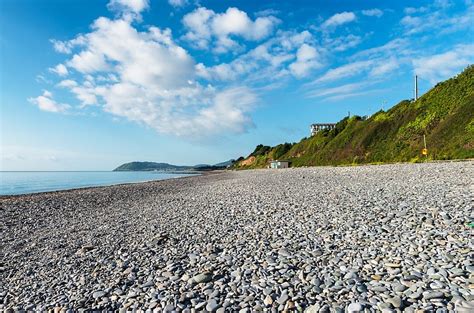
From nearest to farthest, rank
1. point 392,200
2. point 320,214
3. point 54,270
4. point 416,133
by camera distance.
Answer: point 54,270, point 320,214, point 392,200, point 416,133

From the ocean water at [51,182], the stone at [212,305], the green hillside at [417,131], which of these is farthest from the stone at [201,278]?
the ocean water at [51,182]

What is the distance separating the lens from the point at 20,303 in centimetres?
497

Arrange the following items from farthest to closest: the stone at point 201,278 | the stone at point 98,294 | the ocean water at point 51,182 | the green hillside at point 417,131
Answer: the ocean water at point 51,182
the green hillside at point 417,131
the stone at point 201,278
the stone at point 98,294

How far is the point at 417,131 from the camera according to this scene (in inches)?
1734

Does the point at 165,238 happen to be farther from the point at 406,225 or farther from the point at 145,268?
the point at 406,225

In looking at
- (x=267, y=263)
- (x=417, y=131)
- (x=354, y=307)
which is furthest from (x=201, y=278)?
(x=417, y=131)

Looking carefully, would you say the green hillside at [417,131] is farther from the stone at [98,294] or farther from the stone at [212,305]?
the stone at [98,294]

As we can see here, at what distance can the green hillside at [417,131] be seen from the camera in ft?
115

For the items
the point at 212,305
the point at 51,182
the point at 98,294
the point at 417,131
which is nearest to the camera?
the point at 212,305

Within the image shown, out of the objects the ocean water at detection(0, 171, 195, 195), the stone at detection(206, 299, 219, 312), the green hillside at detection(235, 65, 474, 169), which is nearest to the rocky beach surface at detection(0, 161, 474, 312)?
the stone at detection(206, 299, 219, 312)

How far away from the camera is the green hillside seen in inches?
1384

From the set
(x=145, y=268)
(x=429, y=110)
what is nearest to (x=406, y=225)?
(x=145, y=268)

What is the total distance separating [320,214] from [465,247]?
4266 mm

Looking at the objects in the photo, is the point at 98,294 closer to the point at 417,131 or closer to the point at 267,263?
the point at 267,263
